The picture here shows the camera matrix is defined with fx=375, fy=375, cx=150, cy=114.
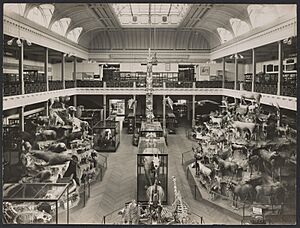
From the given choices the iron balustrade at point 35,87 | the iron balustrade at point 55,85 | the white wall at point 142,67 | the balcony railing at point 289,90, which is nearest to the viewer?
the balcony railing at point 289,90

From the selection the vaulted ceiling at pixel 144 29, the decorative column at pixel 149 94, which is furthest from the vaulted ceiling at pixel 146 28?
the decorative column at pixel 149 94

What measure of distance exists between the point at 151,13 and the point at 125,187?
12.2ft

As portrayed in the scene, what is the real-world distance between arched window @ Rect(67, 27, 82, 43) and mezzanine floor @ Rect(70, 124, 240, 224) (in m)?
2.56

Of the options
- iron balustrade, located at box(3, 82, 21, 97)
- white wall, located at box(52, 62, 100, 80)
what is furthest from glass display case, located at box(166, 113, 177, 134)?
iron balustrade, located at box(3, 82, 21, 97)

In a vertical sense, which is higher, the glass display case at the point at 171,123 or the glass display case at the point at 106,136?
the glass display case at the point at 171,123

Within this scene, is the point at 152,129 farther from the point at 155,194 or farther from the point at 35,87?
the point at 35,87

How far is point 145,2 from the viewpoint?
23.3ft

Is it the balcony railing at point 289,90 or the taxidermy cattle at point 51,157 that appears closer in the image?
the balcony railing at point 289,90

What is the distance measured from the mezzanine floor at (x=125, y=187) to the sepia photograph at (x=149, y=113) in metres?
0.03

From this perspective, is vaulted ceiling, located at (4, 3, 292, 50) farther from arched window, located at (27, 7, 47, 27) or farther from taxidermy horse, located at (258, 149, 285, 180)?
taxidermy horse, located at (258, 149, 285, 180)

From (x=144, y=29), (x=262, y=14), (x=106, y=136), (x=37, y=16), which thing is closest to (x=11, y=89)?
(x=37, y=16)

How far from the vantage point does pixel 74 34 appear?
28.2 ft

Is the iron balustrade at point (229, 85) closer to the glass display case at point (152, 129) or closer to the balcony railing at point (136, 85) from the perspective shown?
the balcony railing at point (136, 85)

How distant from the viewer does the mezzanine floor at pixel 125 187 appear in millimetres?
7420
